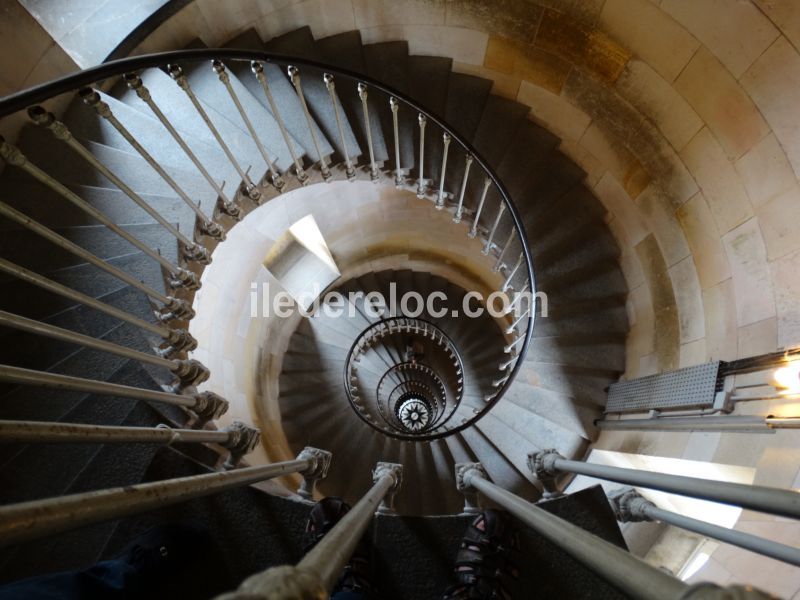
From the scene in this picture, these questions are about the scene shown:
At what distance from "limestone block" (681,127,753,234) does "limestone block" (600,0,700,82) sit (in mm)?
590

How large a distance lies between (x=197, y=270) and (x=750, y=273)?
13.4 feet

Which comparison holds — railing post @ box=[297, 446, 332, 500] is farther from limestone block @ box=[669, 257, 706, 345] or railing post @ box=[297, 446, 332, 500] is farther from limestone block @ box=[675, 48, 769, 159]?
limestone block @ box=[675, 48, 769, 159]

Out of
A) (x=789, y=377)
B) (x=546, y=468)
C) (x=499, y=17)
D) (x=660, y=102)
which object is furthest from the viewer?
(x=499, y=17)

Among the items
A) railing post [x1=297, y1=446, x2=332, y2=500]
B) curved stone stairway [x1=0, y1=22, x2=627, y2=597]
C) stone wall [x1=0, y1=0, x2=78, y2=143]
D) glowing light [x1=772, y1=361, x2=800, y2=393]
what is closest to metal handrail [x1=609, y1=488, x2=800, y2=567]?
curved stone stairway [x1=0, y1=22, x2=627, y2=597]

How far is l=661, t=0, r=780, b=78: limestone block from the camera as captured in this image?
2.72 m

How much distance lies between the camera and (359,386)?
8430mm

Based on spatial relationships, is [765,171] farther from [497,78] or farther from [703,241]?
[497,78]

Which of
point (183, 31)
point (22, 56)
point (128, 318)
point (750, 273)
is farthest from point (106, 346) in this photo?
point (750, 273)

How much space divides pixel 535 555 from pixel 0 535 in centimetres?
195

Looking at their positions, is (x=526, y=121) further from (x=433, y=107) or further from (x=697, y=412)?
(x=697, y=412)

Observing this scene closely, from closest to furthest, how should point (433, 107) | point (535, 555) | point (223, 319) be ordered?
1. point (535, 555)
2. point (433, 107)
3. point (223, 319)

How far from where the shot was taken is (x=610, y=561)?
2.90ft

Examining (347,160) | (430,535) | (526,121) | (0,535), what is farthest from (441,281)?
(0,535)

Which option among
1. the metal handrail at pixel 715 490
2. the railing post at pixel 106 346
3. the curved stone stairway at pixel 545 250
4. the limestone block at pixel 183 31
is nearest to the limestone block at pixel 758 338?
the curved stone stairway at pixel 545 250
